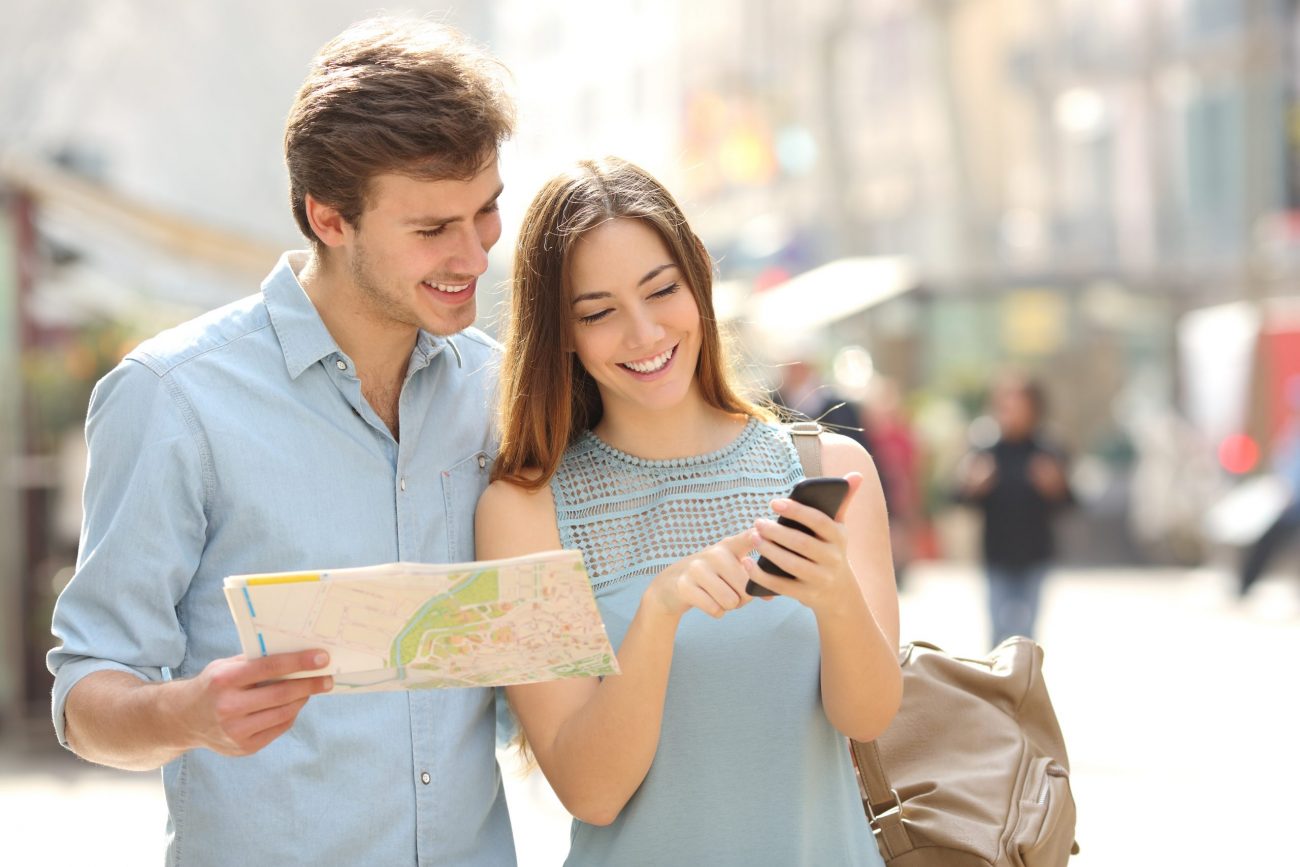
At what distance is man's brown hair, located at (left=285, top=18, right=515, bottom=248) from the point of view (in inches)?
103

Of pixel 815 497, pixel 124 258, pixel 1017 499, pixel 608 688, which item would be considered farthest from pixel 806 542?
pixel 124 258

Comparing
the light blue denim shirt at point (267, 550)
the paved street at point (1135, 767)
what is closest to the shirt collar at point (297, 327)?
the light blue denim shirt at point (267, 550)

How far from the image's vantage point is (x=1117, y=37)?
1161 inches

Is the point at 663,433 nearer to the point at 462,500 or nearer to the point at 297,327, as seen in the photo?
the point at 462,500

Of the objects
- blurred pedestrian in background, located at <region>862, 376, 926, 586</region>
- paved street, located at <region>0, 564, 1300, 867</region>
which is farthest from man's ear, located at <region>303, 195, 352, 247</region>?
blurred pedestrian in background, located at <region>862, 376, 926, 586</region>

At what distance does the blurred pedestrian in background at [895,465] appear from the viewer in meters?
12.3

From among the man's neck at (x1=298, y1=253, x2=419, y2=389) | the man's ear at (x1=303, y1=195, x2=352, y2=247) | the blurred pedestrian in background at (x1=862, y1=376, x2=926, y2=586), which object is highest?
the man's ear at (x1=303, y1=195, x2=352, y2=247)

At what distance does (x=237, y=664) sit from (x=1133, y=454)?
18833mm

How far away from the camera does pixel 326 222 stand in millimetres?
2709

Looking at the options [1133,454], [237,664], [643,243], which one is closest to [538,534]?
[643,243]

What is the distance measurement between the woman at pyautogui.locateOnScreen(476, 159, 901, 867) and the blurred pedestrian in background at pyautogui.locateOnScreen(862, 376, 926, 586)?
7848mm

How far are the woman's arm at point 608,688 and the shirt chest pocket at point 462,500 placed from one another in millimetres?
20

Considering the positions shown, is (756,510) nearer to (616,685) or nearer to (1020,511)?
(616,685)

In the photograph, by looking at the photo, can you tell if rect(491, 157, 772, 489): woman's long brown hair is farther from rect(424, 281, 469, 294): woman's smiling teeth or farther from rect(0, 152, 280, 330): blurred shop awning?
rect(0, 152, 280, 330): blurred shop awning
